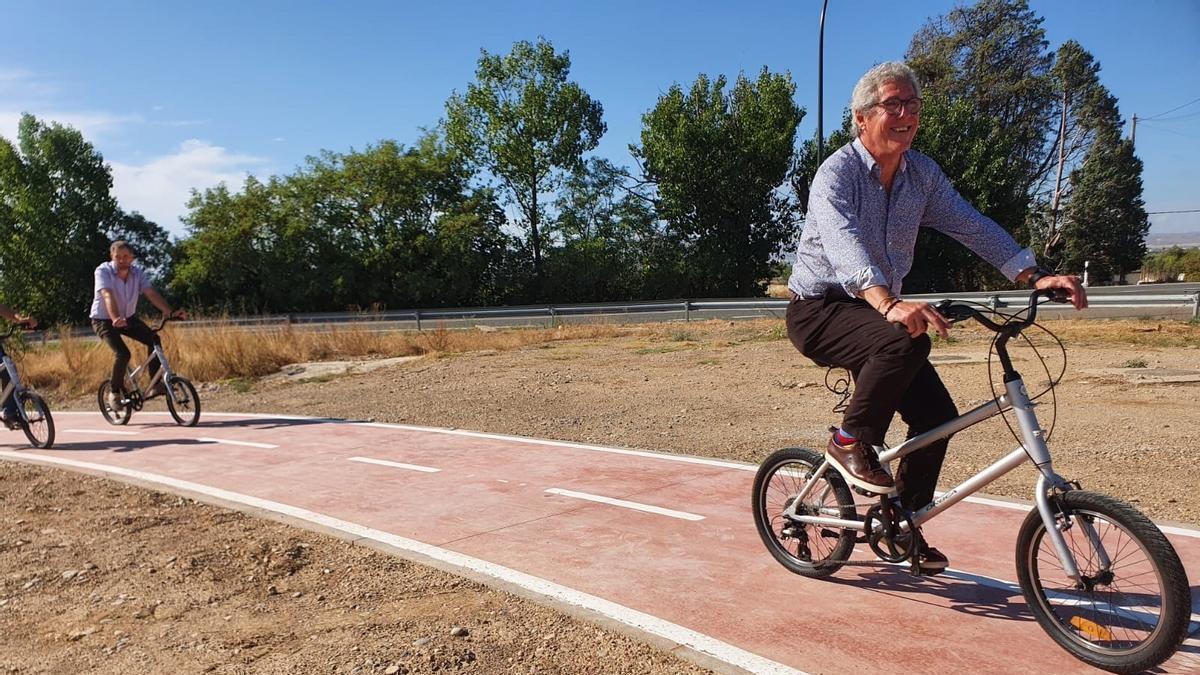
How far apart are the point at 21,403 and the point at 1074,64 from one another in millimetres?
51669

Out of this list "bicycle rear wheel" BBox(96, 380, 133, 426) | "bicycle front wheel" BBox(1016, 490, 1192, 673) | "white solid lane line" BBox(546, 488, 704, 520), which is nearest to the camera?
"bicycle front wheel" BBox(1016, 490, 1192, 673)

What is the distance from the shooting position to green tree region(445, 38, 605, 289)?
121 feet

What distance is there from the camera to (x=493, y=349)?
1744 cm

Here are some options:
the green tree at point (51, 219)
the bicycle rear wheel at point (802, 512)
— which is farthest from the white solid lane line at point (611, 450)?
the green tree at point (51, 219)

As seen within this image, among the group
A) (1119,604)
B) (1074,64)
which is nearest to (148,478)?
(1119,604)

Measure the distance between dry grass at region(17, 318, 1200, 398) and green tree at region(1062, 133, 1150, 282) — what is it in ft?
105

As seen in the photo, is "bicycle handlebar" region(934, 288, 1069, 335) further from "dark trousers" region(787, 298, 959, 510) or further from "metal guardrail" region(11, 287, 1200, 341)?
"metal guardrail" region(11, 287, 1200, 341)

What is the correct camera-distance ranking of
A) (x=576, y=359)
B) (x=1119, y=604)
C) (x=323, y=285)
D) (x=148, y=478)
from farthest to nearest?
(x=323, y=285), (x=576, y=359), (x=148, y=478), (x=1119, y=604)

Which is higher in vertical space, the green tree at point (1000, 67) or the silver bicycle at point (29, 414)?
the green tree at point (1000, 67)

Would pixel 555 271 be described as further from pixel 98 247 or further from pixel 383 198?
pixel 98 247

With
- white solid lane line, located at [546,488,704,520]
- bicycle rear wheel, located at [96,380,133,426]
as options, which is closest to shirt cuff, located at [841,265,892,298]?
white solid lane line, located at [546,488,704,520]

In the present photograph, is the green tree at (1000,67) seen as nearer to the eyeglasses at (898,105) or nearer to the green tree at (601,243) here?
the green tree at (601,243)

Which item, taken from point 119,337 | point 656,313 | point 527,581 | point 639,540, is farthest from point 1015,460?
point 656,313

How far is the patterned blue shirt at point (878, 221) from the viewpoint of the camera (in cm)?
324
